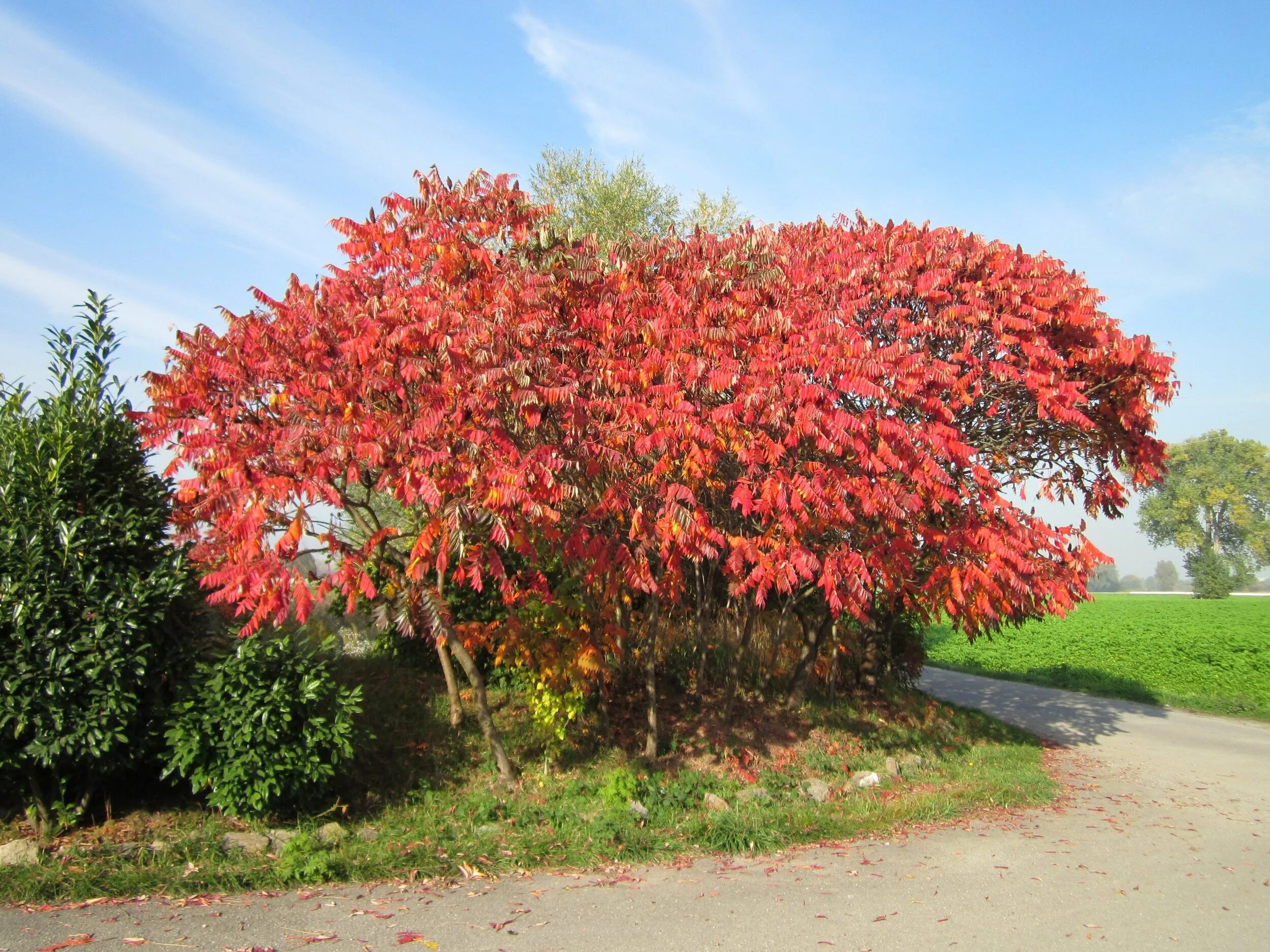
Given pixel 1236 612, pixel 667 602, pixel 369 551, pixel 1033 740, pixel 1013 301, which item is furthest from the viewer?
pixel 1236 612

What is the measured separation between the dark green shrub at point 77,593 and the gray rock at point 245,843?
3.16 ft

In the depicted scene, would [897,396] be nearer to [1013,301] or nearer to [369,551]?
[1013,301]

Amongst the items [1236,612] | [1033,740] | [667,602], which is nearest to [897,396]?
[667,602]

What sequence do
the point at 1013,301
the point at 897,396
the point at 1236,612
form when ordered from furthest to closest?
the point at 1236,612 < the point at 1013,301 < the point at 897,396

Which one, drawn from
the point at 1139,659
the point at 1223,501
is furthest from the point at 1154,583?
the point at 1139,659

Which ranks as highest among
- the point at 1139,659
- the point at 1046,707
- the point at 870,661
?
the point at 870,661

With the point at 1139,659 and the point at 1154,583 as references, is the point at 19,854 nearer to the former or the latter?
the point at 1139,659

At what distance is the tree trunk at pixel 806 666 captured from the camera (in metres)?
11.5

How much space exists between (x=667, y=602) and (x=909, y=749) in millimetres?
3743

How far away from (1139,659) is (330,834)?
21.8 metres

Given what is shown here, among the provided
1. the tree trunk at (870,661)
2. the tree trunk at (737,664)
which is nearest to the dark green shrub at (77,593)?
the tree trunk at (737,664)

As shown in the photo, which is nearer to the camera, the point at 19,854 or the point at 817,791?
the point at 19,854

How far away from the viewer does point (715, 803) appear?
26.5ft

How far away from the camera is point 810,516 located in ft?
24.9
